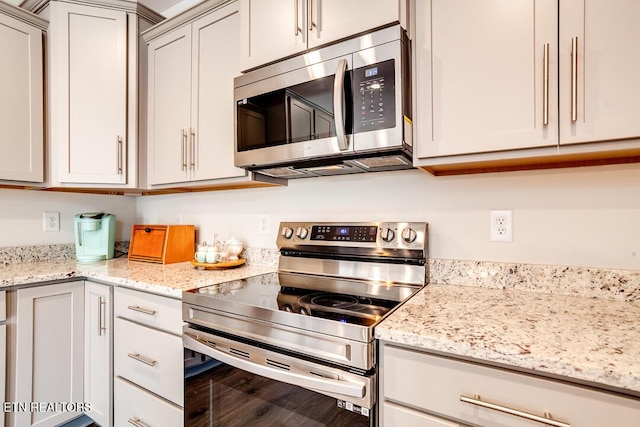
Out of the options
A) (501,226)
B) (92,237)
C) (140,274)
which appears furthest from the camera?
(92,237)

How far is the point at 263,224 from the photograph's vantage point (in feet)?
6.11

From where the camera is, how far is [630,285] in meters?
1.05

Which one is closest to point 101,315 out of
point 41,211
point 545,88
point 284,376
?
point 41,211

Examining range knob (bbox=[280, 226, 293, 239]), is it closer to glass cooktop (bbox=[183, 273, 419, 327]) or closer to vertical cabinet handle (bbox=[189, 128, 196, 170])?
glass cooktop (bbox=[183, 273, 419, 327])

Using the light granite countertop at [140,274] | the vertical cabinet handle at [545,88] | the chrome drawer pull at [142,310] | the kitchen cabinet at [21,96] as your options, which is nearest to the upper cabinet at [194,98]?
the light granite countertop at [140,274]

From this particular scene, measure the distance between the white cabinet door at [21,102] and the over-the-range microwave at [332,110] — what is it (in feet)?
4.14

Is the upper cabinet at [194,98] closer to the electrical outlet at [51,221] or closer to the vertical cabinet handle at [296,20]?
the vertical cabinet handle at [296,20]

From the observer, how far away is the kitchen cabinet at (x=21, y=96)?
1731 millimetres

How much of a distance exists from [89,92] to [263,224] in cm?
123

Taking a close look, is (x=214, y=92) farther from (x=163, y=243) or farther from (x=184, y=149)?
(x=163, y=243)

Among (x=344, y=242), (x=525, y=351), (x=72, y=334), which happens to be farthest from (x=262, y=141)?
(x=72, y=334)

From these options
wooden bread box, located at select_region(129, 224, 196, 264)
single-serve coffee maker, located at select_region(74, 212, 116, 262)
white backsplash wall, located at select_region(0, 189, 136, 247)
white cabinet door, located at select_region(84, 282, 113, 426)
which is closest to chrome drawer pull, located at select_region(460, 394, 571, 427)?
white cabinet door, located at select_region(84, 282, 113, 426)

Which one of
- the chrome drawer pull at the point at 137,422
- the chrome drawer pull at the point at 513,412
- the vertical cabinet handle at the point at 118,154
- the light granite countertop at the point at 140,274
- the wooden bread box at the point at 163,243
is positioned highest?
the vertical cabinet handle at the point at 118,154

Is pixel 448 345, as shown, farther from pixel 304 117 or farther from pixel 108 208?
pixel 108 208
